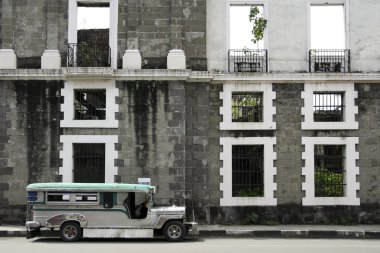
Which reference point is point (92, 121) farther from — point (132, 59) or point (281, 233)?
point (281, 233)

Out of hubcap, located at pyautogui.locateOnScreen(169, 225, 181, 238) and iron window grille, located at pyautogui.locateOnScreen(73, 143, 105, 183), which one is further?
iron window grille, located at pyautogui.locateOnScreen(73, 143, 105, 183)

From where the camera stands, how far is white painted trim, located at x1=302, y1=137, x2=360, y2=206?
19391 millimetres

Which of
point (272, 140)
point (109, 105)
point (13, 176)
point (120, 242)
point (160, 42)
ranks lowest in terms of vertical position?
point (120, 242)

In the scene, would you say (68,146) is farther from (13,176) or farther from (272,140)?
(272,140)

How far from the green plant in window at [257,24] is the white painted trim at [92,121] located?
17.6ft

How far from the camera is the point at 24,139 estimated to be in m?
18.9

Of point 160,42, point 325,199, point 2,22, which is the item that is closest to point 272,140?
point 325,199

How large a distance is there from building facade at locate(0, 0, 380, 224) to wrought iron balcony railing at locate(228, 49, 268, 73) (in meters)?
0.04

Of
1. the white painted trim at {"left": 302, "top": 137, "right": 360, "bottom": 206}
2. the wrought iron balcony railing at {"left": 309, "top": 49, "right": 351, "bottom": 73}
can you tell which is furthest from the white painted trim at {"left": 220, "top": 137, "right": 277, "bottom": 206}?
the wrought iron balcony railing at {"left": 309, "top": 49, "right": 351, "bottom": 73}

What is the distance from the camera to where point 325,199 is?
19391mm

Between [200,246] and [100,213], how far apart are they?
10.7 ft

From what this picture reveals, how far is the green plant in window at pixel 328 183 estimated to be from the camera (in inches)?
773

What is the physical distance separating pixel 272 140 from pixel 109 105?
590cm

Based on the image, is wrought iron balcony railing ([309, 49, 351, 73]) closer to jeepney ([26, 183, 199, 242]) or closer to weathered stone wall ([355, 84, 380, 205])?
weathered stone wall ([355, 84, 380, 205])
